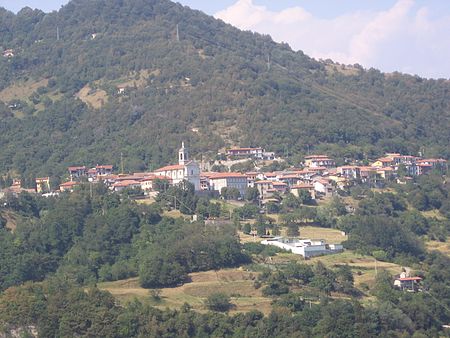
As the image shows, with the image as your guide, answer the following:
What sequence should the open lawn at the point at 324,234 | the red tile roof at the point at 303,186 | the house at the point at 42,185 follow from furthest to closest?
1. the house at the point at 42,185
2. the red tile roof at the point at 303,186
3. the open lawn at the point at 324,234

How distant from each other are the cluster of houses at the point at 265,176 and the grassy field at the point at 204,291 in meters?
19.1

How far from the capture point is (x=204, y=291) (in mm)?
62656

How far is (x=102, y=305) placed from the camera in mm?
58188

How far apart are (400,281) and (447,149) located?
42453 mm

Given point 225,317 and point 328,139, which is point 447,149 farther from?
point 225,317

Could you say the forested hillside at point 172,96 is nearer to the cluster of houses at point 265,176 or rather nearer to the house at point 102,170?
the house at point 102,170

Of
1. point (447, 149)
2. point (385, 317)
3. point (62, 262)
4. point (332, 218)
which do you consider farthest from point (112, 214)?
point (447, 149)

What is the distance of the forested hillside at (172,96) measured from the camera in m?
100

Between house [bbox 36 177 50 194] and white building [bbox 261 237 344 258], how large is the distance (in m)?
23.2

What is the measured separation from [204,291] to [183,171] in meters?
22.9

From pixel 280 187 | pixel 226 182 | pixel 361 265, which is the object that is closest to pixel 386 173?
pixel 280 187

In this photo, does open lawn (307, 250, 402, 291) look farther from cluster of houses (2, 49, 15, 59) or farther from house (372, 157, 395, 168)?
cluster of houses (2, 49, 15, 59)

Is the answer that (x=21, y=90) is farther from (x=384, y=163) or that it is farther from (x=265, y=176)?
(x=384, y=163)

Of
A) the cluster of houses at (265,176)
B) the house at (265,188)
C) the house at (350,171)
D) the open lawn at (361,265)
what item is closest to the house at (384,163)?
the cluster of houses at (265,176)
